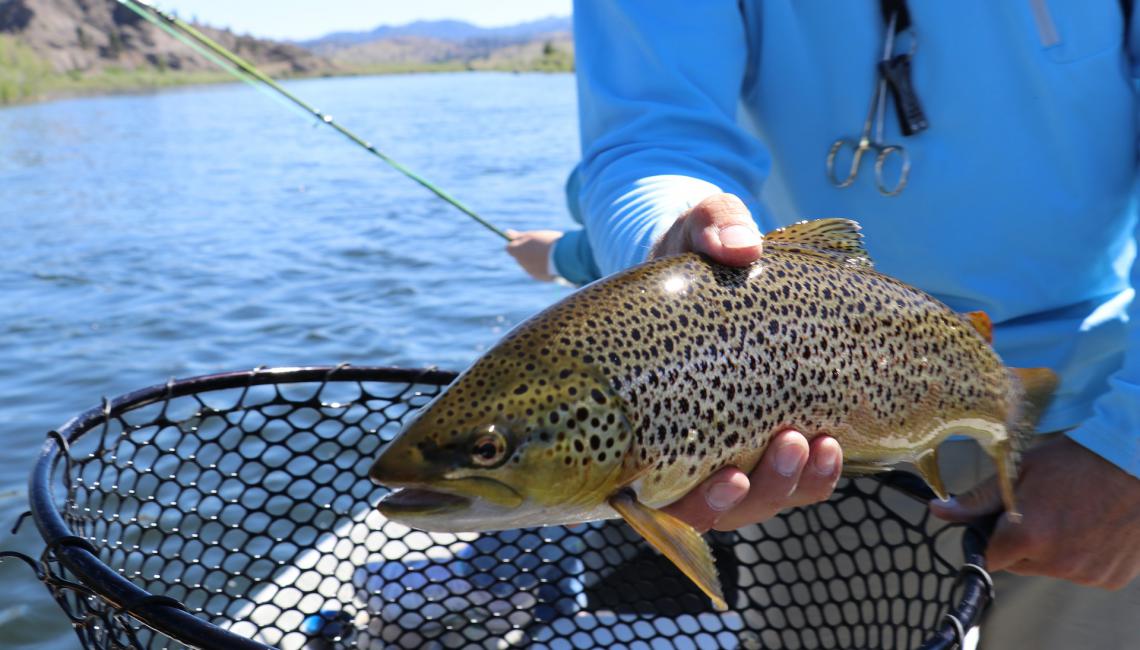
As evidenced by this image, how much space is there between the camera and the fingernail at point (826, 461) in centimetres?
181

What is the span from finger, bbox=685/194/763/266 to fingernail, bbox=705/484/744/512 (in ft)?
1.29

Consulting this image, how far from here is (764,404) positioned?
5.77 feet

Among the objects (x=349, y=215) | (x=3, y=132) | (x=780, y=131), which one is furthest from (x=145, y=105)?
(x=780, y=131)

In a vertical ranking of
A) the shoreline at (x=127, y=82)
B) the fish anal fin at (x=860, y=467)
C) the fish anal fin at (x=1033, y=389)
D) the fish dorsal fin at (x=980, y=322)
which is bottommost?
the shoreline at (x=127, y=82)

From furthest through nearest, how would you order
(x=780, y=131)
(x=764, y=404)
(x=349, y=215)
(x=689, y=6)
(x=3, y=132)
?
(x=3, y=132)
(x=349, y=215)
(x=780, y=131)
(x=689, y=6)
(x=764, y=404)

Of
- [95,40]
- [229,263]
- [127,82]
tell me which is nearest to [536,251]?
[229,263]

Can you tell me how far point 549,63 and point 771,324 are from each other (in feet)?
277

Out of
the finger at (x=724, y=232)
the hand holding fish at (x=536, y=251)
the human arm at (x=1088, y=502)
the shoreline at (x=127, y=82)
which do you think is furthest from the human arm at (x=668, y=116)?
the shoreline at (x=127, y=82)

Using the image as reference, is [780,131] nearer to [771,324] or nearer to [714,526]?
[771,324]

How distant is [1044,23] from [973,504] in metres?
1.06

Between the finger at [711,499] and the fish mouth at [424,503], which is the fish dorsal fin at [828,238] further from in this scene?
the fish mouth at [424,503]

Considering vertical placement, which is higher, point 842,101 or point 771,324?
point 842,101

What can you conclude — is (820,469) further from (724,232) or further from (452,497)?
(452,497)

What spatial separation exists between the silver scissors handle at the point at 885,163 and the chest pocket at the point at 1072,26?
362mm
